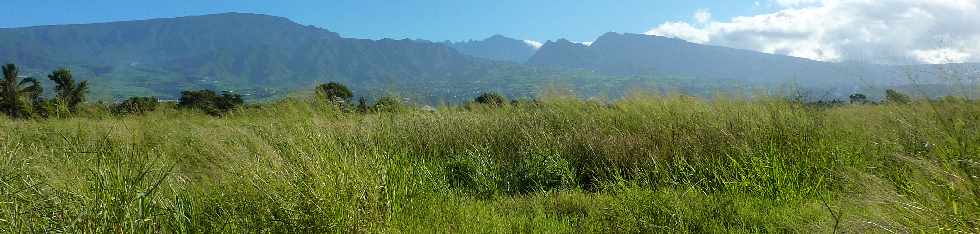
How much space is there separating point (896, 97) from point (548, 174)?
12.0 feet

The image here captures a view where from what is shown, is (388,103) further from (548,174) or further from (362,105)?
(548,174)

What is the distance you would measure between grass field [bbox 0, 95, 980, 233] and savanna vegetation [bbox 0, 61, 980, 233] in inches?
0.8

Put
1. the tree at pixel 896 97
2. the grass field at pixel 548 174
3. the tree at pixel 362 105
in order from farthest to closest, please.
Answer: the tree at pixel 362 105 → the tree at pixel 896 97 → the grass field at pixel 548 174

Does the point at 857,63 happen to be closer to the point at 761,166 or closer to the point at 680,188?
the point at 761,166

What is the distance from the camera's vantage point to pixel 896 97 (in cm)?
576

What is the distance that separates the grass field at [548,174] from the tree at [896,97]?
0.09 m

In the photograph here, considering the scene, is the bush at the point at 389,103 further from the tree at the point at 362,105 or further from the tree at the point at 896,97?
the tree at the point at 896,97

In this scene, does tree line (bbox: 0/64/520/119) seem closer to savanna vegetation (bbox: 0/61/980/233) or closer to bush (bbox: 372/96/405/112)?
bush (bbox: 372/96/405/112)

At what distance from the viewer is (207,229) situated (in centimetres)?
355

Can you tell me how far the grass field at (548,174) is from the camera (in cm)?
299

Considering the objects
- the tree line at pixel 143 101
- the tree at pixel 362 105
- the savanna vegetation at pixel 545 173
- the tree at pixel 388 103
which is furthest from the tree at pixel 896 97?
the tree at pixel 362 105

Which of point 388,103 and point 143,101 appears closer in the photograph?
point 388,103

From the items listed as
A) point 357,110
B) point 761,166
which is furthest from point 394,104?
point 761,166

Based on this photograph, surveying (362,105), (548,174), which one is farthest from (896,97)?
(362,105)
